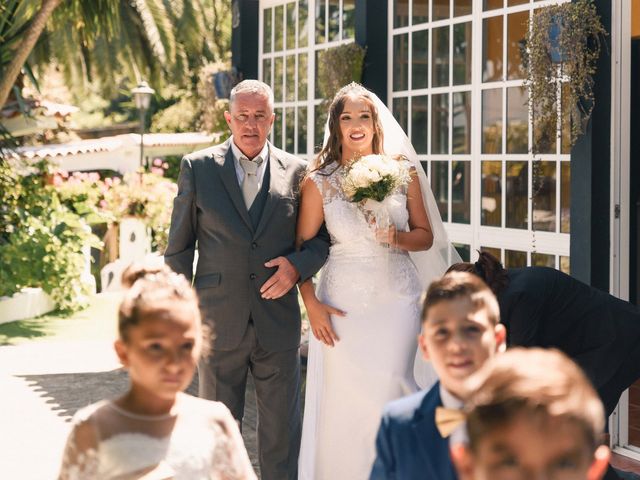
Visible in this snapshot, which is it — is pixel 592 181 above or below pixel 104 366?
above

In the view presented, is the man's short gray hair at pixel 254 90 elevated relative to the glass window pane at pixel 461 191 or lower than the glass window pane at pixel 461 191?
elevated

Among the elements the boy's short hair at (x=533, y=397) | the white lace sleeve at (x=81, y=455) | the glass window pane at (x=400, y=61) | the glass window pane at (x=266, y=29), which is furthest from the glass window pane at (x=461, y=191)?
the boy's short hair at (x=533, y=397)

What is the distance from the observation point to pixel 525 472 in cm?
156

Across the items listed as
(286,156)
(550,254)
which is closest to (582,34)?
(550,254)

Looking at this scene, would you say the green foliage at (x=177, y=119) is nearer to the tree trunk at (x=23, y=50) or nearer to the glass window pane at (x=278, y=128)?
the tree trunk at (x=23, y=50)

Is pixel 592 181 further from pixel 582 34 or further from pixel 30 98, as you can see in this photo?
pixel 30 98

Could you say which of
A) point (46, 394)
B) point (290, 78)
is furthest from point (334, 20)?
point (46, 394)

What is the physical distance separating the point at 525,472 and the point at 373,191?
3.40m

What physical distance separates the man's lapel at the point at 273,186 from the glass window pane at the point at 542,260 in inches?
85.0

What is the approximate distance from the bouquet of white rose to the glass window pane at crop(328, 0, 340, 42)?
4.09 m

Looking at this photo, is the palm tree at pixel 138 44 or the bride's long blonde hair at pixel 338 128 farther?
the palm tree at pixel 138 44

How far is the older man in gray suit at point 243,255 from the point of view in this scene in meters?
4.87

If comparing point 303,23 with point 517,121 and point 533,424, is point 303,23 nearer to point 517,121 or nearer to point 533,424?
point 517,121

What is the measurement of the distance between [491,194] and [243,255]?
2.71m
